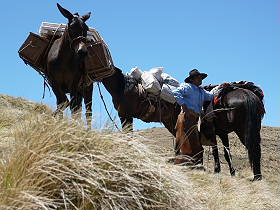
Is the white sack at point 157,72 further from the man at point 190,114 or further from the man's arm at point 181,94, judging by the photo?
the man's arm at point 181,94

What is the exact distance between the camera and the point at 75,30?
8.72 metres

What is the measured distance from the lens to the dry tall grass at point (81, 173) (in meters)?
4.07

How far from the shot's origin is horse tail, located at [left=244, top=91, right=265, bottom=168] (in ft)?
31.7

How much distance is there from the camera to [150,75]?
37.7 feet

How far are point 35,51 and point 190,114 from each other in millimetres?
3394

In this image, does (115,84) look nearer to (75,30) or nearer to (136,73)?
(136,73)

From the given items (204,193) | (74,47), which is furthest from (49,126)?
(74,47)

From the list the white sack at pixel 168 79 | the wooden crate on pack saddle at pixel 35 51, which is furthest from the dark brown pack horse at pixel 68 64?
the white sack at pixel 168 79

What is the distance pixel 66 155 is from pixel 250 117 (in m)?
6.31

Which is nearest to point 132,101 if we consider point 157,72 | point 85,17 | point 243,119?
point 157,72

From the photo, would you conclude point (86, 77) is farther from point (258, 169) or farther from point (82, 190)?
point (82, 190)

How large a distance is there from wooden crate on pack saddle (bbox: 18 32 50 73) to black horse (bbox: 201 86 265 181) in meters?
3.56

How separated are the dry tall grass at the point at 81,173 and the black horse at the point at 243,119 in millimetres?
4720

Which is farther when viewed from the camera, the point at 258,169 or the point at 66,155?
the point at 258,169
